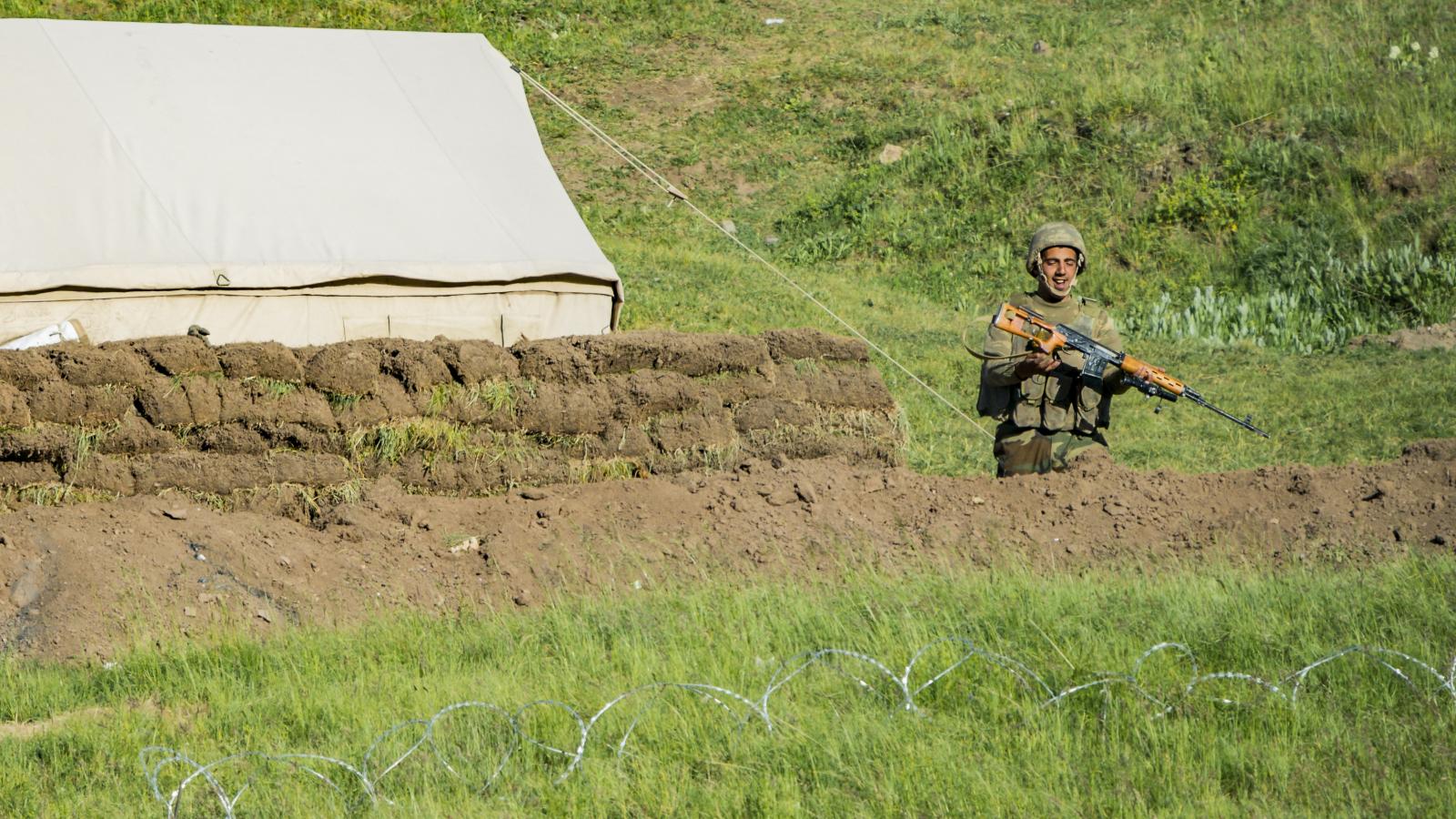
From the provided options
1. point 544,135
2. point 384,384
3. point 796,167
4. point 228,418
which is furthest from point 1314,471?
point 544,135

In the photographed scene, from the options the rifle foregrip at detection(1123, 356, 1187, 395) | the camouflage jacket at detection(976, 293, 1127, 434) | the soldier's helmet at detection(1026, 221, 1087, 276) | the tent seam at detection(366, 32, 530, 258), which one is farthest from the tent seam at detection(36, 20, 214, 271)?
the rifle foregrip at detection(1123, 356, 1187, 395)

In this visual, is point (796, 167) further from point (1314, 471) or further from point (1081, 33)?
point (1314, 471)

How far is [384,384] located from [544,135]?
39.2 feet

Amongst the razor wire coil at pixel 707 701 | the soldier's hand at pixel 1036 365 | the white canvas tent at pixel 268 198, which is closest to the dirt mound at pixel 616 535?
the soldier's hand at pixel 1036 365

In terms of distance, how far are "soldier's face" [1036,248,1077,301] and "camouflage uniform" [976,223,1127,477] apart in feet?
0.11

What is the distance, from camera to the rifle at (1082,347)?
6172mm

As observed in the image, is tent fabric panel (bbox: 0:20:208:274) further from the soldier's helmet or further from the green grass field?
the soldier's helmet

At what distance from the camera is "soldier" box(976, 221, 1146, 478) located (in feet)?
21.0

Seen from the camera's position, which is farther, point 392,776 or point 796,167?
point 796,167

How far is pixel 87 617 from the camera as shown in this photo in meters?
5.65

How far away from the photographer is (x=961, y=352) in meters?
12.9

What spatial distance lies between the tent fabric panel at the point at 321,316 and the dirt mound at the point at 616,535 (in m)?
1.98

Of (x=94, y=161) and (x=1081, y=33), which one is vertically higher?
(x=1081, y=33)

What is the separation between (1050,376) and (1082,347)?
0.24 meters
